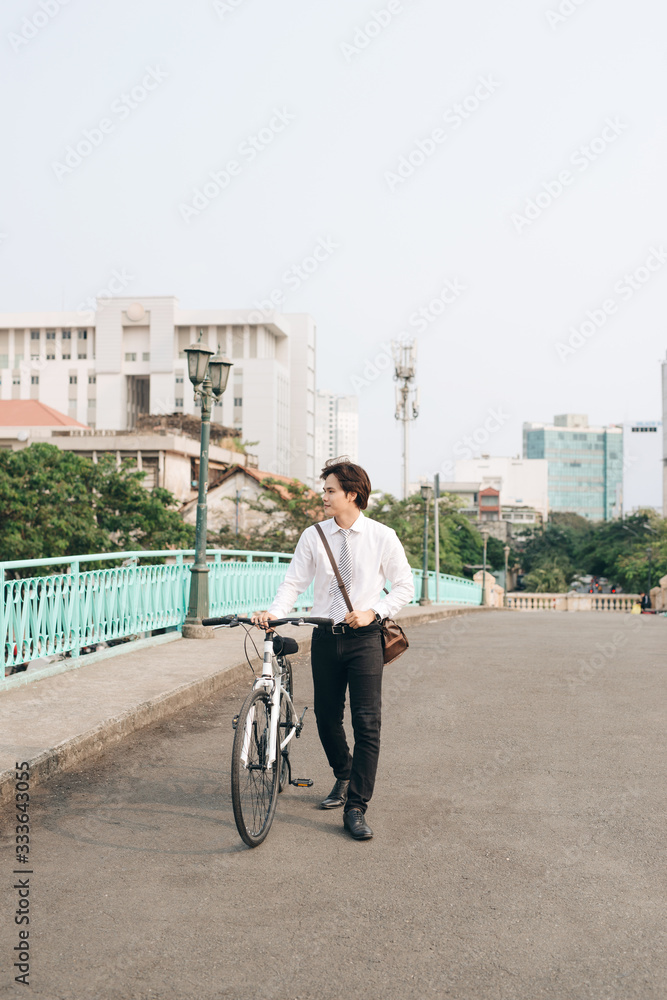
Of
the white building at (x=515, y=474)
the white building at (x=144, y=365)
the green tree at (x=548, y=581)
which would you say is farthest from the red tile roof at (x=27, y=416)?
the white building at (x=515, y=474)

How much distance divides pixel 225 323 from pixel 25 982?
98.8 m

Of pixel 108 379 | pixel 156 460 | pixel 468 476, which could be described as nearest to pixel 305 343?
pixel 108 379

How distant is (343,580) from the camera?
4.53m

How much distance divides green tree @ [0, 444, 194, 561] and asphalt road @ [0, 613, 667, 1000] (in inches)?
1028

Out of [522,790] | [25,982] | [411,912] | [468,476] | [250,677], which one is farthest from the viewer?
[468,476]

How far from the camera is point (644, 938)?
3.19 metres

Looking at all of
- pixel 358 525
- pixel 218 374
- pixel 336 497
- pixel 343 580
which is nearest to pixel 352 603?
pixel 343 580

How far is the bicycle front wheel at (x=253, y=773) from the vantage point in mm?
3949

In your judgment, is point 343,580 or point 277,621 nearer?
point 277,621

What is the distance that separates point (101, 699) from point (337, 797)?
280 cm

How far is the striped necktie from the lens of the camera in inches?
177

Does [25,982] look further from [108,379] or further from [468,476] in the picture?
[468,476]

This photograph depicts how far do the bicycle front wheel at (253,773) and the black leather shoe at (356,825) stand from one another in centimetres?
35

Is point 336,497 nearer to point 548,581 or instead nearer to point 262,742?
point 262,742
